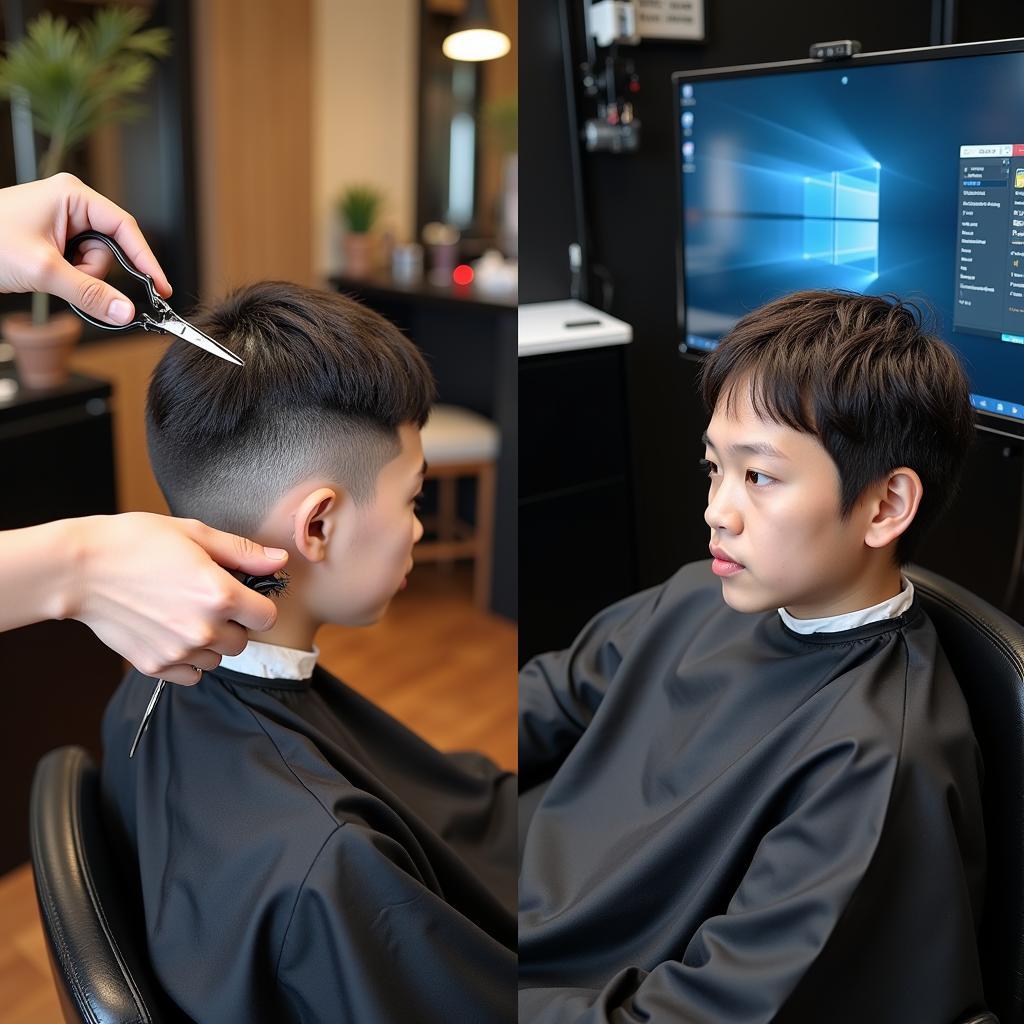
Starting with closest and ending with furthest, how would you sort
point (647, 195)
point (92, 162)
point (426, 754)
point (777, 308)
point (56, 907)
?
point (56, 907) < point (777, 308) < point (426, 754) < point (647, 195) < point (92, 162)

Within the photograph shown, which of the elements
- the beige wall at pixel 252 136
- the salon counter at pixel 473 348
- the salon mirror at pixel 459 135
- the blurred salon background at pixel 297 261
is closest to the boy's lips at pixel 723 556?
the blurred salon background at pixel 297 261

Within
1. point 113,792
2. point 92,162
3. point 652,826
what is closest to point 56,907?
point 113,792

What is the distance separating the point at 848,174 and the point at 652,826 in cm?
65

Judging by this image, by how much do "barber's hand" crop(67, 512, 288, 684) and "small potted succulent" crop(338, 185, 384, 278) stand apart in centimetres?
347

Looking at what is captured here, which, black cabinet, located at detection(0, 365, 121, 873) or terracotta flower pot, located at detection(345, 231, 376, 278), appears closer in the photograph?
black cabinet, located at detection(0, 365, 121, 873)

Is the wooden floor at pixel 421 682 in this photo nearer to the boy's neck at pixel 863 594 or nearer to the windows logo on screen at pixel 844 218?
the boy's neck at pixel 863 594

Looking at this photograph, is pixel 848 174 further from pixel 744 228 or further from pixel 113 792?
pixel 113 792

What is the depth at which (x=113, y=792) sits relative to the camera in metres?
1.07

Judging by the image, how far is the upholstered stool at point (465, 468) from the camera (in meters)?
3.38

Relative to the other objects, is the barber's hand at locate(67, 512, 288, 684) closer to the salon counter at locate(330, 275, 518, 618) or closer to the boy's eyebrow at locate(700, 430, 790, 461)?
the boy's eyebrow at locate(700, 430, 790, 461)

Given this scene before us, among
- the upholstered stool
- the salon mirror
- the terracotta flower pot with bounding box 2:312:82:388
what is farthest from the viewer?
the salon mirror

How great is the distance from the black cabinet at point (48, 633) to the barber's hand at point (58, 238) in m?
1.37

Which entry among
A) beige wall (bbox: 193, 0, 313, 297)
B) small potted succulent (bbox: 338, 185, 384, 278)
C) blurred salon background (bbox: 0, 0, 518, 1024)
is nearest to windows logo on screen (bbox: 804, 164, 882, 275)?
blurred salon background (bbox: 0, 0, 518, 1024)

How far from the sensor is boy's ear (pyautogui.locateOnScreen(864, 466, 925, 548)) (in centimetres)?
90
